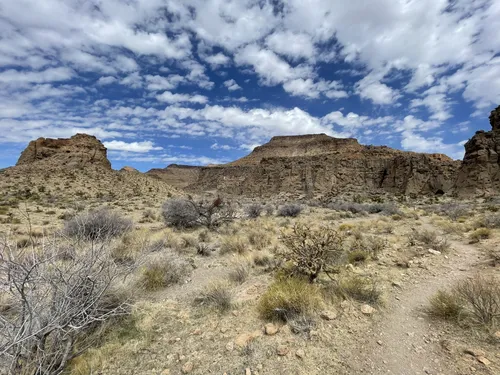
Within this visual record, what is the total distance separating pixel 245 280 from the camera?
17.4 ft

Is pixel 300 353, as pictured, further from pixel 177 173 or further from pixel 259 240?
pixel 177 173

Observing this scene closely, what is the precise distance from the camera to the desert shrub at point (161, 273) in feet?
16.8

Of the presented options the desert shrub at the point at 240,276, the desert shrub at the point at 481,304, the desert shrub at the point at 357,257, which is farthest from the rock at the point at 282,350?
the desert shrub at the point at 357,257

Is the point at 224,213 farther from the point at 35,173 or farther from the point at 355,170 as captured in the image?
the point at 355,170

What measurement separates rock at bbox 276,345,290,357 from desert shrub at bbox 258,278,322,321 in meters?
0.48

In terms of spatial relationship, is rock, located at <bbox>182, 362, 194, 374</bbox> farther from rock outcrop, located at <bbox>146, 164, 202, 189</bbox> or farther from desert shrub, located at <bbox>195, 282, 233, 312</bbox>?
rock outcrop, located at <bbox>146, 164, 202, 189</bbox>

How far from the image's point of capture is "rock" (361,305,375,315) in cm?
356

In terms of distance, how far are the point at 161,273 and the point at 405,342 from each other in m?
4.29

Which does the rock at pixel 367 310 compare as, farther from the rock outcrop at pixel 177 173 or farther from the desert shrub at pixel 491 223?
the rock outcrop at pixel 177 173

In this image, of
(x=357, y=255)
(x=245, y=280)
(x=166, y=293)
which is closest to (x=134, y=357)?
(x=166, y=293)

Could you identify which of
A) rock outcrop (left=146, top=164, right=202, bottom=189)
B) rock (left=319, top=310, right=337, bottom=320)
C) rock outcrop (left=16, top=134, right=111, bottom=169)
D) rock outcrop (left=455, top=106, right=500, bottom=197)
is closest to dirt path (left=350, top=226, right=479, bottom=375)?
rock (left=319, top=310, right=337, bottom=320)

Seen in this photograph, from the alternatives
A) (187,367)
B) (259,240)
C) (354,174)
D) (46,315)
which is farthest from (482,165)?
(46,315)

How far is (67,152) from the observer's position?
37.8 m

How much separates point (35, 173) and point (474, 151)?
168 feet
